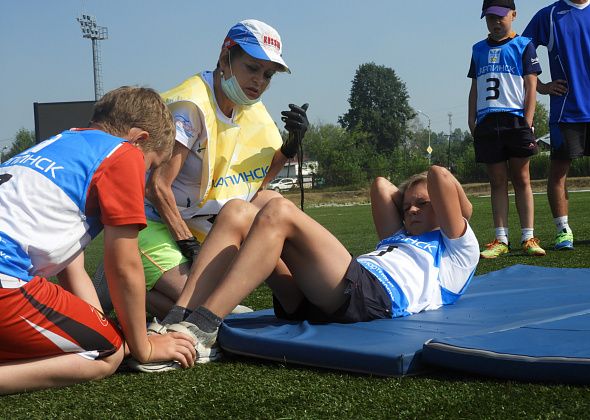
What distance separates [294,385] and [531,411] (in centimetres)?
79

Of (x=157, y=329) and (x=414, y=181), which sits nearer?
(x=157, y=329)

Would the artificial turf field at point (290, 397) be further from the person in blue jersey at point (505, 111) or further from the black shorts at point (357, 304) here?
the person in blue jersey at point (505, 111)

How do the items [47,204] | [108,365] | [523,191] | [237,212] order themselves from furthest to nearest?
[523,191] → [237,212] → [108,365] → [47,204]

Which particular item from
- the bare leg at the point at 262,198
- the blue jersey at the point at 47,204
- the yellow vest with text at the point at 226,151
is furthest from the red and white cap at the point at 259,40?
the blue jersey at the point at 47,204

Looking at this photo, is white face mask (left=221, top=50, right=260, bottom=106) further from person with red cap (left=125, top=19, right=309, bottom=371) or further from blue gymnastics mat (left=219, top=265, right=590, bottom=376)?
blue gymnastics mat (left=219, top=265, right=590, bottom=376)

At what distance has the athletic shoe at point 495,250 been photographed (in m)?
6.30

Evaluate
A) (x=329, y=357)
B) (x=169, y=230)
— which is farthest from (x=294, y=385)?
(x=169, y=230)

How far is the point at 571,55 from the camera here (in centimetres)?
680

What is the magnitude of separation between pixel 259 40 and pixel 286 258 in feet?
4.53

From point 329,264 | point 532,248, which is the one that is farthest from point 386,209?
point 532,248

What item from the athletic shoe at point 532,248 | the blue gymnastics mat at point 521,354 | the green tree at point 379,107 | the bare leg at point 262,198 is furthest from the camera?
the green tree at point 379,107

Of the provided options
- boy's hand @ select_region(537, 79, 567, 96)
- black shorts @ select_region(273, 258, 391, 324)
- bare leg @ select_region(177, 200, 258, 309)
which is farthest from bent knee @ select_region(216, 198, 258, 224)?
boy's hand @ select_region(537, 79, 567, 96)

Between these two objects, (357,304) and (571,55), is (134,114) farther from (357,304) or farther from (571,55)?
(571,55)

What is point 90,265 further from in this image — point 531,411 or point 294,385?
point 531,411
